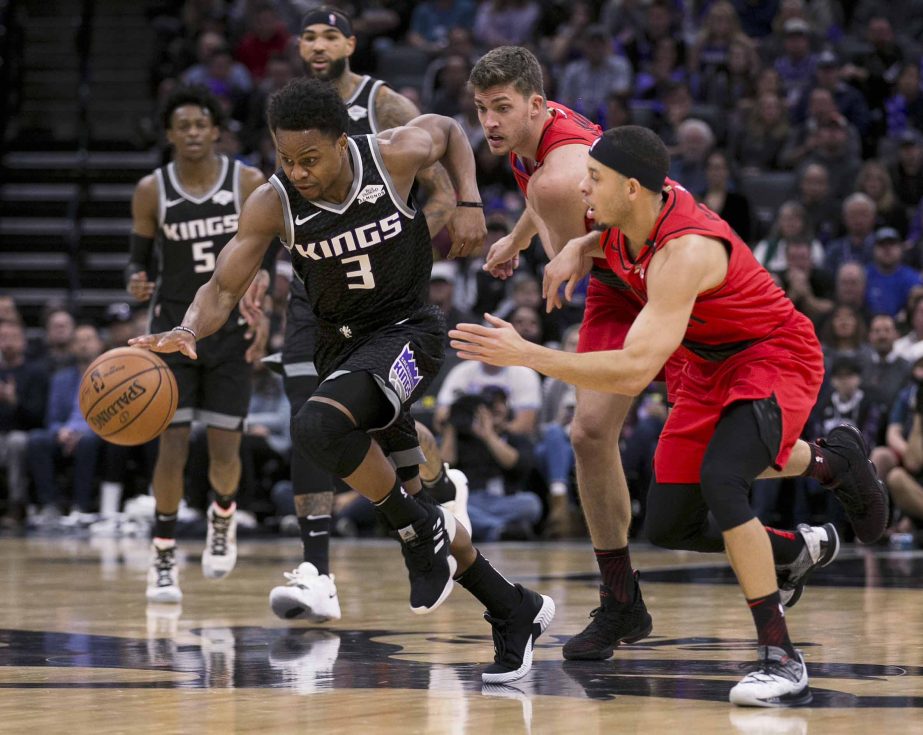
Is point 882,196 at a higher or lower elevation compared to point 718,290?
lower

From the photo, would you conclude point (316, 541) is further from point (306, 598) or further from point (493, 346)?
point (493, 346)

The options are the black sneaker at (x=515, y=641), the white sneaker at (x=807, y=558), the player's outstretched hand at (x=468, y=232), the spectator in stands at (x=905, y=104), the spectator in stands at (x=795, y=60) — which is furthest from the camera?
the spectator in stands at (x=795, y=60)

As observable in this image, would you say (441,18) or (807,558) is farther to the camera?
(441,18)

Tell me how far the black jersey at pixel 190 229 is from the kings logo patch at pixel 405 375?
2.52m

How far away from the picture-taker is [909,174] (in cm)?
1245

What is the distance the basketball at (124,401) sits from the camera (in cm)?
566

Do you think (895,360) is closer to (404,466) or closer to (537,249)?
(537,249)

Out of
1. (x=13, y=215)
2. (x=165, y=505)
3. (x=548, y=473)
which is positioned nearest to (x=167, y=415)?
(x=165, y=505)

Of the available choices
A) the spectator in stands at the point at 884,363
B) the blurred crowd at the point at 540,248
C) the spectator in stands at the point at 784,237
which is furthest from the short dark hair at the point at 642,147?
the spectator in stands at the point at 784,237

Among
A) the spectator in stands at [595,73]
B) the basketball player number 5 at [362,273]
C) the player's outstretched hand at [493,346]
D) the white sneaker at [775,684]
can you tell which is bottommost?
the white sneaker at [775,684]

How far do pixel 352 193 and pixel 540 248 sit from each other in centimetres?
738

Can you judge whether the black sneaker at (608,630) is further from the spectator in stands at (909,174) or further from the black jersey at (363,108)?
the spectator in stands at (909,174)

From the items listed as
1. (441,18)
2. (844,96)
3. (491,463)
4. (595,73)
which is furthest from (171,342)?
(441,18)

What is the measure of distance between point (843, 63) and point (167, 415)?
9781mm
